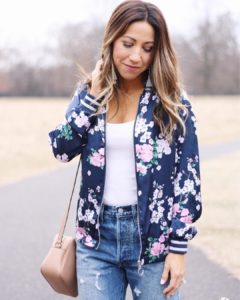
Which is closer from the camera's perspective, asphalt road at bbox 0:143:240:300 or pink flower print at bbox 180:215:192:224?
pink flower print at bbox 180:215:192:224

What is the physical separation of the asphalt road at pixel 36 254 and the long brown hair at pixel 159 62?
2522mm

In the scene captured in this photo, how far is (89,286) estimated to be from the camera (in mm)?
2605

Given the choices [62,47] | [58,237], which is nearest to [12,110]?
[62,47]

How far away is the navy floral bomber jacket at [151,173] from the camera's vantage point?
2523 mm

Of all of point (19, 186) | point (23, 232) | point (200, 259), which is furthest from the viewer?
point (19, 186)

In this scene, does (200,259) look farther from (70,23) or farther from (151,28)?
(70,23)

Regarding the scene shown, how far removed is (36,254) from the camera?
6.07 m

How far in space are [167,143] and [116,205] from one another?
12.3 inches

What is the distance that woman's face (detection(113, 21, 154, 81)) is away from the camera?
255 cm

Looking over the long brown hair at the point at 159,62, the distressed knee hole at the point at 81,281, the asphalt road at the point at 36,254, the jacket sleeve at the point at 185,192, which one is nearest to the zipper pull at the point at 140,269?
the jacket sleeve at the point at 185,192

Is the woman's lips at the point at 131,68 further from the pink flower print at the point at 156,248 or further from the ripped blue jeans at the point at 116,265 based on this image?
the pink flower print at the point at 156,248

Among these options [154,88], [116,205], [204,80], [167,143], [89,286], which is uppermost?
[154,88]

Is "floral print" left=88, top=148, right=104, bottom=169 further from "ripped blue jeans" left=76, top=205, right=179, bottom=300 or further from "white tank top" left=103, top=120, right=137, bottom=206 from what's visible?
"ripped blue jeans" left=76, top=205, right=179, bottom=300

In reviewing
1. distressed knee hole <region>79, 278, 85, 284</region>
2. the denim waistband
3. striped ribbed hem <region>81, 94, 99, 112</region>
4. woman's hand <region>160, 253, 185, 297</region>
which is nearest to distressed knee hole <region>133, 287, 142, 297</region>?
woman's hand <region>160, 253, 185, 297</region>
